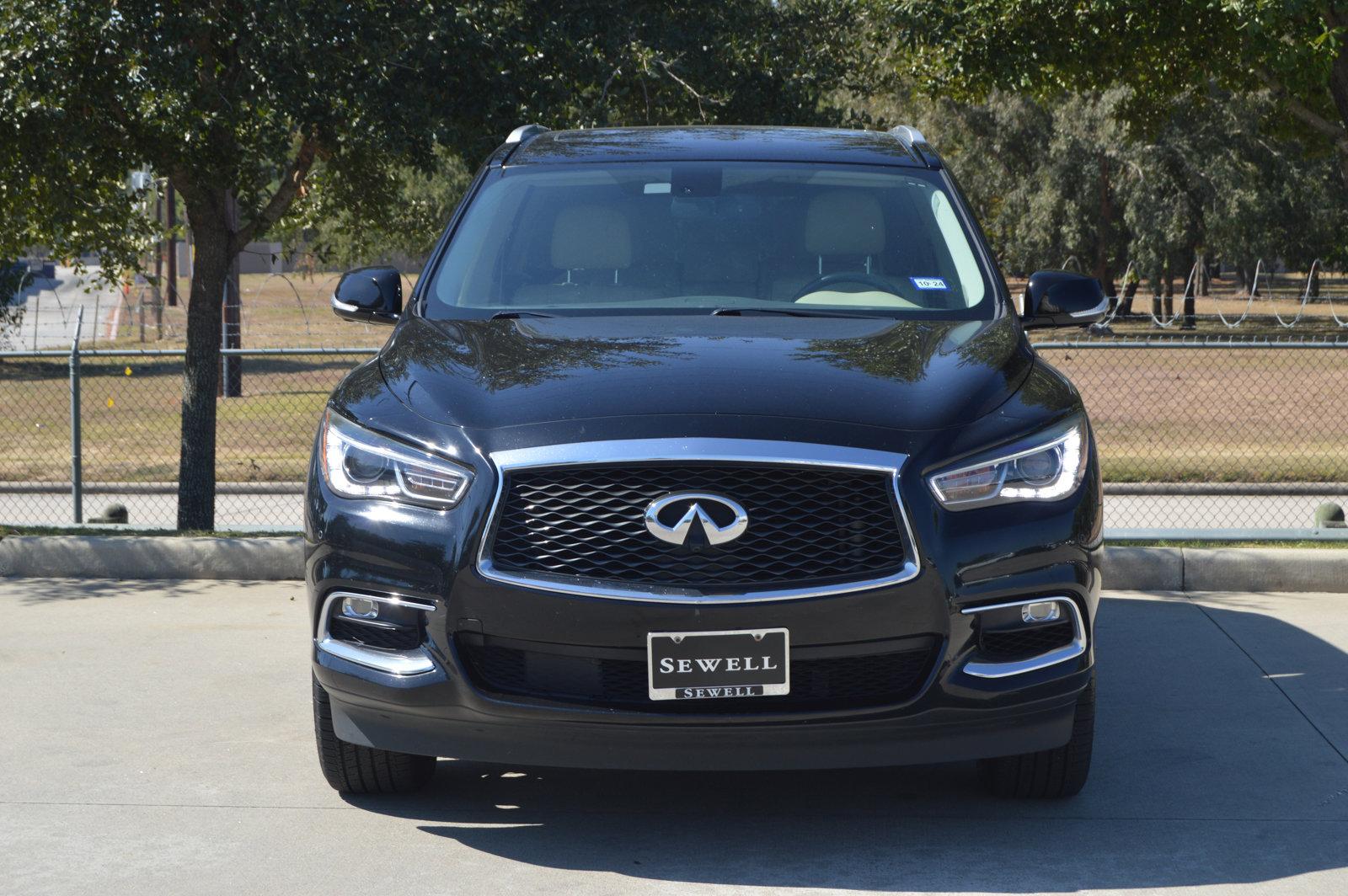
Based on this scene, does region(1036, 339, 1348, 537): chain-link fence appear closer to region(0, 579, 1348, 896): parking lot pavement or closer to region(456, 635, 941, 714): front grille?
region(0, 579, 1348, 896): parking lot pavement

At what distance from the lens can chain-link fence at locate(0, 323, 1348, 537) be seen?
11680 millimetres

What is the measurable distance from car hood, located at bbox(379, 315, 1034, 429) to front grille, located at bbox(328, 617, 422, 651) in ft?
1.78

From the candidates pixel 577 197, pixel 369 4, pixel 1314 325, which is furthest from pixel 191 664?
pixel 1314 325

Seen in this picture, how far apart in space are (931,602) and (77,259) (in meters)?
8.62

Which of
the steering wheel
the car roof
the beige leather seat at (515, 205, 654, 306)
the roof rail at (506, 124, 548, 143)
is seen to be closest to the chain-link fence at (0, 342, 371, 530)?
the roof rail at (506, 124, 548, 143)

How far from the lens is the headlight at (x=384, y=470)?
13.1 ft

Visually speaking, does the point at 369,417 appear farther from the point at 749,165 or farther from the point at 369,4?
the point at 369,4

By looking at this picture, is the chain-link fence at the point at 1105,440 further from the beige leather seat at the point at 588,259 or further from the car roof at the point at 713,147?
the beige leather seat at the point at 588,259

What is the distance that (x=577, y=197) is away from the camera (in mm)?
5539

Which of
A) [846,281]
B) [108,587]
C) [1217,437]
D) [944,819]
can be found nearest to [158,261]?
[1217,437]

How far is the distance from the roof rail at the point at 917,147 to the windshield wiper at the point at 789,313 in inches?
40.5

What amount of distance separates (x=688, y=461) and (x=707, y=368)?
458mm

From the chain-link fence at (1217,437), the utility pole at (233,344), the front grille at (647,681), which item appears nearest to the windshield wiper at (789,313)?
the front grille at (647,681)

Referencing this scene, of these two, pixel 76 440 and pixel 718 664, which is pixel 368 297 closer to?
pixel 718 664
